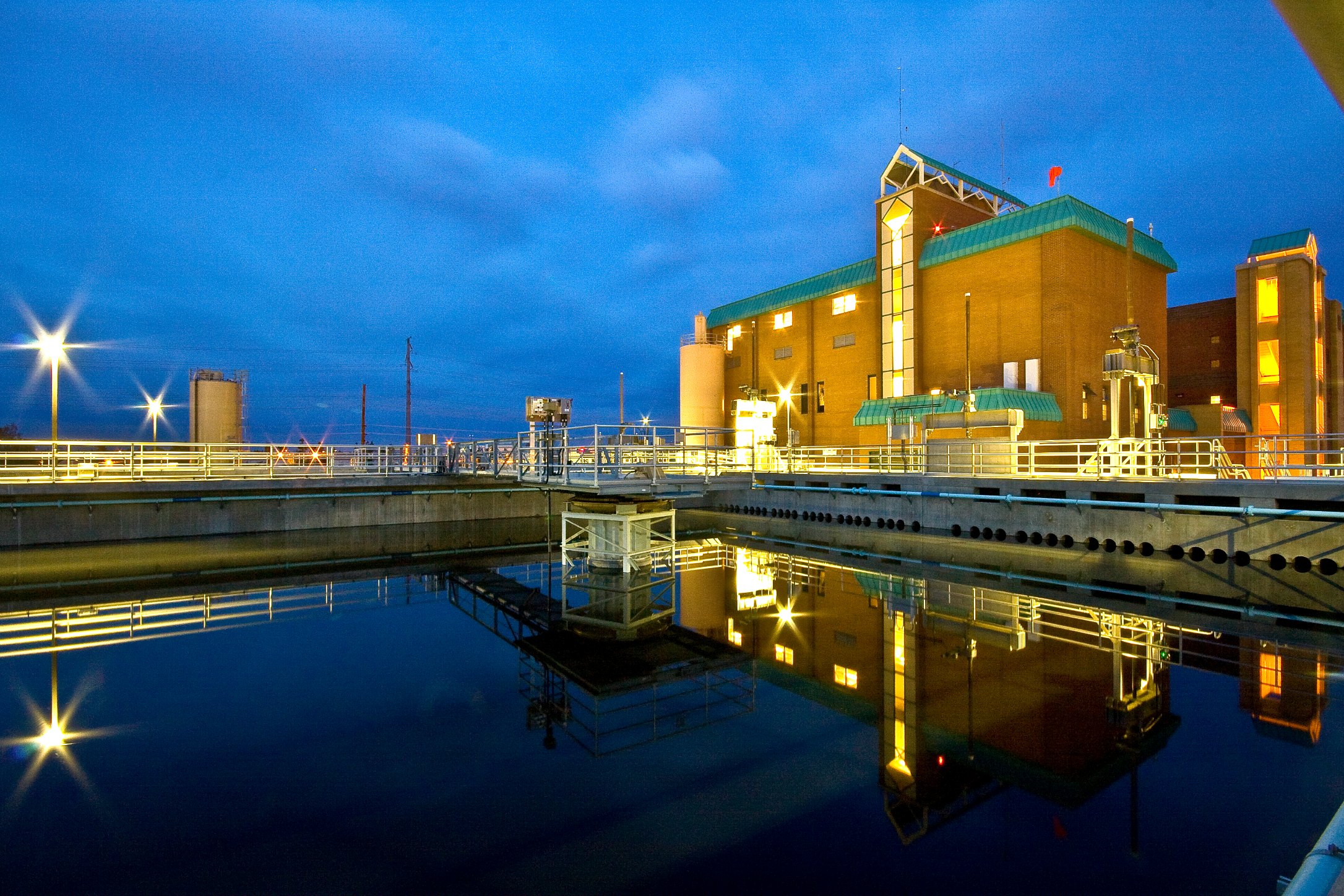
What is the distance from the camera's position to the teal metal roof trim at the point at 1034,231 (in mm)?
29953

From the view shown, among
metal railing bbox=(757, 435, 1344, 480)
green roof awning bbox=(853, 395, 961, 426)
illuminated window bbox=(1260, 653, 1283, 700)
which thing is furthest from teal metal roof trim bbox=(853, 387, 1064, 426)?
illuminated window bbox=(1260, 653, 1283, 700)

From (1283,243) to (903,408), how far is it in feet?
97.1

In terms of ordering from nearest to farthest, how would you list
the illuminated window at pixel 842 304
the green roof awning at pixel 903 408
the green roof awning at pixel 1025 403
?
the green roof awning at pixel 1025 403, the green roof awning at pixel 903 408, the illuminated window at pixel 842 304

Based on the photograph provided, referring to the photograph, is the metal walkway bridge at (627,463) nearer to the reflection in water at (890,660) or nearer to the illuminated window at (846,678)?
the reflection in water at (890,660)

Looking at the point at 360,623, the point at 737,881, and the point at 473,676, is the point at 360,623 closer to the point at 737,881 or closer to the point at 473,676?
the point at 473,676

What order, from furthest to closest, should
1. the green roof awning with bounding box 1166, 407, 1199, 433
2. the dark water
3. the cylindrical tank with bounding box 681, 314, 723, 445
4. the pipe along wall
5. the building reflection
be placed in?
1. the cylindrical tank with bounding box 681, 314, 723, 445
2. the green roof awning with bounding box 1166, 407, 1199, 433
3. the pipe along wall
4. the building reflection
5. the dark water

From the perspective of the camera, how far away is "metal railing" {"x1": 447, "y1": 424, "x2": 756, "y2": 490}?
1512 cm

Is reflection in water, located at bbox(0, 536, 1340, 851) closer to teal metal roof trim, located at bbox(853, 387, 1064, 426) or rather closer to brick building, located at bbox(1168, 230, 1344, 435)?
teal metal roof trim, located at bbox(853, 387, 1064, 426)

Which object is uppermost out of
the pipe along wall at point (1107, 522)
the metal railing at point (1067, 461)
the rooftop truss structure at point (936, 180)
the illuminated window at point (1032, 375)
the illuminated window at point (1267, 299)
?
the rooftop truss structure at point (936, 180)

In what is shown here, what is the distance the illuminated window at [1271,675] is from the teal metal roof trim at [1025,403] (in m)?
19.3

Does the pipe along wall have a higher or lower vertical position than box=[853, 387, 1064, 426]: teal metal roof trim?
lower

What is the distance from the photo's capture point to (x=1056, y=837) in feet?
15.4

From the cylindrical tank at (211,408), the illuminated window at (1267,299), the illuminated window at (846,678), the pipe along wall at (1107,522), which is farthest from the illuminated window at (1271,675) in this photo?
the cylindrical tank at (211,408)

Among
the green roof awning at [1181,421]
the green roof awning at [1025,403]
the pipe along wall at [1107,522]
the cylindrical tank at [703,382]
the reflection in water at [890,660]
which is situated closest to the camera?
the reflection in water at [890,660]
